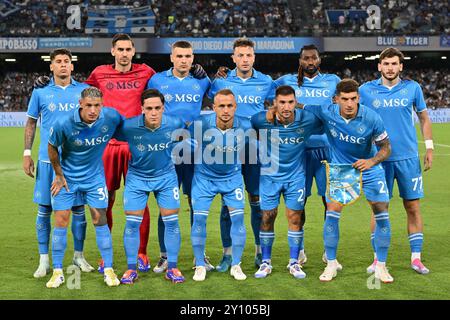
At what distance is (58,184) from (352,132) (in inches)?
96.9

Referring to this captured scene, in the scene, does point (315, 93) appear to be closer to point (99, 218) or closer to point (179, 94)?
point (179, 94)

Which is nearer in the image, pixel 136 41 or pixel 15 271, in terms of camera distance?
pixel 15 271

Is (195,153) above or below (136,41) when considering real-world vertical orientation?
below

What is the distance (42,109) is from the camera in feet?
20.5

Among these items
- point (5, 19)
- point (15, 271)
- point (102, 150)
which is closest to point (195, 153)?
point (102, 150)

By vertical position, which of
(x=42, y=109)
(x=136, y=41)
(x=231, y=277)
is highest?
(x=136, y=41)

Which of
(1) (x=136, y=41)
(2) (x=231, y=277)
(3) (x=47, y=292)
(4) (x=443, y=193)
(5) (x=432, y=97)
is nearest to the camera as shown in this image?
(3) (x=47, y=292)

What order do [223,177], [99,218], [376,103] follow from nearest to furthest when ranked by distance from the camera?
[99,218], [223,177], [376,103]

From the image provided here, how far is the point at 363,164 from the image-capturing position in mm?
5707

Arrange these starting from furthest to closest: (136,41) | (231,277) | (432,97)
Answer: (432,97) < (136,41) < (231,277)

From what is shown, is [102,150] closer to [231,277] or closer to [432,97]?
[231,277]

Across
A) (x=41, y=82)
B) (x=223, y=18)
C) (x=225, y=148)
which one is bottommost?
(x=225, y=148)

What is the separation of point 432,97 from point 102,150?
112ft

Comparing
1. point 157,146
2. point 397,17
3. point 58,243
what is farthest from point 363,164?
point 397,17
